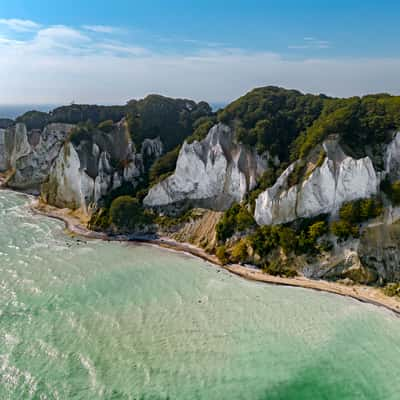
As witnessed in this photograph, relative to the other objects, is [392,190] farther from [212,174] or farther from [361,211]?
[212,174]

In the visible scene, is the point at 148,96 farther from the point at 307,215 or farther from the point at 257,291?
the point at 257,291

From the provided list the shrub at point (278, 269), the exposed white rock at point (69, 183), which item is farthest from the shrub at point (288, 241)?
the exposed white rock at point (69, 183)

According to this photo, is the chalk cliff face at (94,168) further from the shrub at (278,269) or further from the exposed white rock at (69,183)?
the shrub at (278,269)

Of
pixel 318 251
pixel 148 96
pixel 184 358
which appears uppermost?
pixel 148 96

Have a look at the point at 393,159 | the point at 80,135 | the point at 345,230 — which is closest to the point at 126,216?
the point at 80,135

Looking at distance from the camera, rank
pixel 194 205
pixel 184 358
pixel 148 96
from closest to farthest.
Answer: pixel 184 358 → pixel 194 205 → pixel 148 96

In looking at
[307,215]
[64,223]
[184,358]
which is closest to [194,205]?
[307,215]
